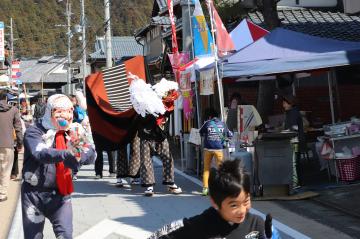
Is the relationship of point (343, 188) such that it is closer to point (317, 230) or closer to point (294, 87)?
point (317, 230)

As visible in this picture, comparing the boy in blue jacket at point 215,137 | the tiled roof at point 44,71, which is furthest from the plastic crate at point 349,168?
the tiled roof at point 44,71

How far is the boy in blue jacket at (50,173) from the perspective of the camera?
426 cm

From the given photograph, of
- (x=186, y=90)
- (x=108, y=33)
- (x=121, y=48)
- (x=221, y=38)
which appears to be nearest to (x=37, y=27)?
(x=121, y=48)

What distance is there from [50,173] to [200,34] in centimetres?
773

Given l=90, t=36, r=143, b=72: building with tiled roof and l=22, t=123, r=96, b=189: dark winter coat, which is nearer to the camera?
l=22, t=123, r=96, b=189: dark winter coat

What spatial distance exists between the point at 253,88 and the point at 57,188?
13.4 meters

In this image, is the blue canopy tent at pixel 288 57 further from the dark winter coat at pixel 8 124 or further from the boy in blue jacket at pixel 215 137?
the dark winter coat at pixel 8 124

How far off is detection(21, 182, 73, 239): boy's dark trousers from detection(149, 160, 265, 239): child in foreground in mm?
1846

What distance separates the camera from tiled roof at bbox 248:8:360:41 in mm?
17203

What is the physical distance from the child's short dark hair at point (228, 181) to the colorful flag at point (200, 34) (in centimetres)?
739

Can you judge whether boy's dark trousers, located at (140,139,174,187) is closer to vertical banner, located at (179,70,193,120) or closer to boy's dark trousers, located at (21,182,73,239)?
vertical banner, located at (179,70,193,120)

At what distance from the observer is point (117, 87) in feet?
35.1

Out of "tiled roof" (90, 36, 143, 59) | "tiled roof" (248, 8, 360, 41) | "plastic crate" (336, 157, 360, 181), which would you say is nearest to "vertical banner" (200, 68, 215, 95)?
"plastic crate" (336, 157, 360, 181)

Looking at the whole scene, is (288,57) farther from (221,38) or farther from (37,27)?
(37,27)
